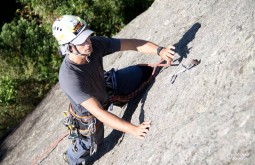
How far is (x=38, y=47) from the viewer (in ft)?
38.9

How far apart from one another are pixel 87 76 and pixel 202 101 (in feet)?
4.53

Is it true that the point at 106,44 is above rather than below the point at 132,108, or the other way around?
above

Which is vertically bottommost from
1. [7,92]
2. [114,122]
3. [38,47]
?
[7,92]

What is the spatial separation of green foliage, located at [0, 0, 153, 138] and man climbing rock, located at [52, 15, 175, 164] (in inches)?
240

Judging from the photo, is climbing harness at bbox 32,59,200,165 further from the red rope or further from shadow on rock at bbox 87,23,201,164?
the red rope

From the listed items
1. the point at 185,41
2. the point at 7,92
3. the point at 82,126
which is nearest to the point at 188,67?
the point at 185,41

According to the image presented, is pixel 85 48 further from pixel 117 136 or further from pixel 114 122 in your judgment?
pixel 117 136

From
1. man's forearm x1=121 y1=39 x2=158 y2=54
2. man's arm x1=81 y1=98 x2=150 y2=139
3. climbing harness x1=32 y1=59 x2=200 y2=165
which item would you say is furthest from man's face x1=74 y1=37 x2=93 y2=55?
climbing harness x1=32 y1=59 x2=200 y2=165

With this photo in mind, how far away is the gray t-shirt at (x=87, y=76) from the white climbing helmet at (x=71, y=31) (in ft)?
0.94

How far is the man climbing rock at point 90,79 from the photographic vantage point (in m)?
3.95

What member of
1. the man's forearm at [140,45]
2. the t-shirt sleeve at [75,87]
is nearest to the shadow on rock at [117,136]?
the man's forearm at [140,45]

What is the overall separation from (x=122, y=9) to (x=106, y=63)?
4175mm

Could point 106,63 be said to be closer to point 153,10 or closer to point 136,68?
point 153,10

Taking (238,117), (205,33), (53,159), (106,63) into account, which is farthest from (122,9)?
(238,117)
